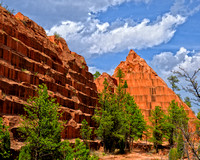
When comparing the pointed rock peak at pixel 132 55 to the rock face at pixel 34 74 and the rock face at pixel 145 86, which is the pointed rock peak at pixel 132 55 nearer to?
the rock face at pixel 145 86

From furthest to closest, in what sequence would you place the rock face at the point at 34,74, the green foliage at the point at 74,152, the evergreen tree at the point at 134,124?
the evergreen tree at the point at 134,124 < the rock face at the point at 34,74 < the green foliage at the point at 74,152

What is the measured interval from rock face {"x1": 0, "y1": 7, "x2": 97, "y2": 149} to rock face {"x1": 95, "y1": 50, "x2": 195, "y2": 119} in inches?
1250

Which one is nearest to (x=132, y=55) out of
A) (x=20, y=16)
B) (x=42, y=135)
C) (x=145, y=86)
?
(x=145, y=86)

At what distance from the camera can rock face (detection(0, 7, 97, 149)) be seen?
2905 cm

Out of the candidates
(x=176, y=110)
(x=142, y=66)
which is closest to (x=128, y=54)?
(x=142, y=66)

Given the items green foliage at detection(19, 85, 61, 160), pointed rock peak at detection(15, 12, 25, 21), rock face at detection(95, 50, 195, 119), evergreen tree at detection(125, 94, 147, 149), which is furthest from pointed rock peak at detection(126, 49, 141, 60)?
green foliage at detection(19, 85, 61, 160)

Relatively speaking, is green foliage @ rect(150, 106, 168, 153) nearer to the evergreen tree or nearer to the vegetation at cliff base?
the evergreen tree

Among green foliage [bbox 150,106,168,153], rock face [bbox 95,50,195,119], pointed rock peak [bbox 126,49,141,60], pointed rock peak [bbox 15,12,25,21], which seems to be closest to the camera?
pointed rock peak [bbox 15,12,25,21]

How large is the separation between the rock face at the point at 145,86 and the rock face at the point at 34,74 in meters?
31.7

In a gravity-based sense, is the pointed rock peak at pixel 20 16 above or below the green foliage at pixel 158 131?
above

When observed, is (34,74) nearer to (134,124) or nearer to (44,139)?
(44,139)

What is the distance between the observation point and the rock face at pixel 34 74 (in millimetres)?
29047

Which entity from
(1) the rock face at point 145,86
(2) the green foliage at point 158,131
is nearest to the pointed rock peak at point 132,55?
(1) the rock face at point 145,86

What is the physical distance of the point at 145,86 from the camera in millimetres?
91625
